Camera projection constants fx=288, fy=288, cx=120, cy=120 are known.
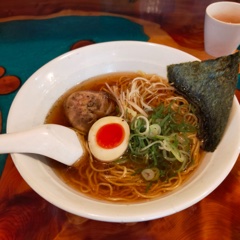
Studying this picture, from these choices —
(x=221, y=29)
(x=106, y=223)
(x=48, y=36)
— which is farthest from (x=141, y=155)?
(x=48, y=36)

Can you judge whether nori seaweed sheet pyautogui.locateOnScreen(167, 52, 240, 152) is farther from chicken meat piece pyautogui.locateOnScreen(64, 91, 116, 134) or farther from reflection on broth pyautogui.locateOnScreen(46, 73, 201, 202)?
chicken meat piece pyautogui.locateOnScreen(64, 91, 116, 134)

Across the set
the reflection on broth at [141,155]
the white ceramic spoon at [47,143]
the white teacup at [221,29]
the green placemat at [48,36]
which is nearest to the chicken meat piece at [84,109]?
the reflection on broth at [141,155]

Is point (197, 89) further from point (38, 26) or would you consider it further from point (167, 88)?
point (38, 26)

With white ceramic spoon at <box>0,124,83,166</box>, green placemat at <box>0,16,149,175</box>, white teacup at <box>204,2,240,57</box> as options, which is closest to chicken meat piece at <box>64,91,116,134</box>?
white ceramic spoon at <box>0,124,83,166</box>

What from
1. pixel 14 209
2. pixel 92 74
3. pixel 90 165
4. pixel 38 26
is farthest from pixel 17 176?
pixel 38 26

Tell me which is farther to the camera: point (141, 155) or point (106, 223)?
point (141, 155)

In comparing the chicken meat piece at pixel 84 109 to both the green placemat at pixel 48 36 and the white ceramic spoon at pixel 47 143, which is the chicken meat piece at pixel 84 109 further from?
the green placemat at pixel 48 36

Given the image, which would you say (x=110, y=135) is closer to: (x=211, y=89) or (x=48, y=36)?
(x=211, y=89)
